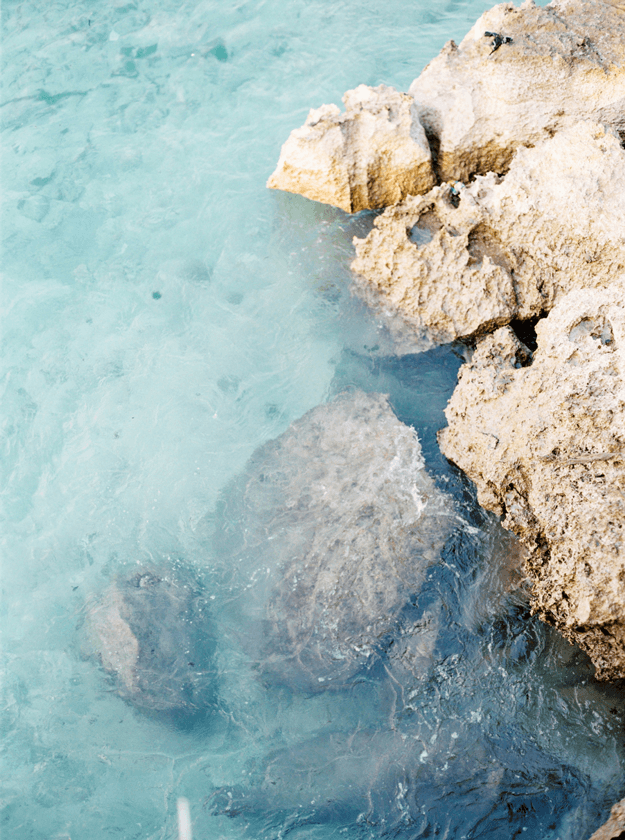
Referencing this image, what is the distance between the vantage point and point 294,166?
16.0 feet

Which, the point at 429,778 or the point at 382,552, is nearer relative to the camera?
the point at 429,778

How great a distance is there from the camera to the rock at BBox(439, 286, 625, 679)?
272 cm

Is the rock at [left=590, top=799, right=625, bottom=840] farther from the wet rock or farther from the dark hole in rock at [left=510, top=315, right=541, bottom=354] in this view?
the dark hole in rock at [left=510, top=315, right=541, bottom=354]

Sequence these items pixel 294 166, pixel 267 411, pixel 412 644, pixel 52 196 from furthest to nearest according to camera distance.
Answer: pixel 52 196 → pixel 294 166 → pixel 267 411 → pixel 412 644

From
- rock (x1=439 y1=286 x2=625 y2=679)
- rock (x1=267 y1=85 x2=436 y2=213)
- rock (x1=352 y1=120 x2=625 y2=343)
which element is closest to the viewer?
rock (x1=439 y1=286 x2=625 y2=679)

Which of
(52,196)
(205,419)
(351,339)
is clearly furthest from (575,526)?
(52,196)

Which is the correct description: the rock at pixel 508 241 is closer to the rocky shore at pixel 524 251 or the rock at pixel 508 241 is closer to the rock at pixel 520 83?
the rocky shore at pixel 524 251

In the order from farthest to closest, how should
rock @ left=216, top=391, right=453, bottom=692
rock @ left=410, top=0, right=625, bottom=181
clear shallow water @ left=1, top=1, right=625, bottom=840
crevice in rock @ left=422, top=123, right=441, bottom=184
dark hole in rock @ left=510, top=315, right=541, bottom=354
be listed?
crevice in rock @ left=422, top=123, right=441, bottom=184
rock @ left=410, top=0, right=625, bottom=181
dark hole in rock @ left=510, top=315, right=541, bottom=354
rock @ left=216, top=391, right=453, bottom=692
clear shallow water @ left=1, top=1, right=625, bottom=840

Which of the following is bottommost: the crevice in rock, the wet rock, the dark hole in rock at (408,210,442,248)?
the wet rock

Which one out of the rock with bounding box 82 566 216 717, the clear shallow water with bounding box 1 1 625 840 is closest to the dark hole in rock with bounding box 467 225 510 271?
the clear shallow water with bounding box 1 1 625 840

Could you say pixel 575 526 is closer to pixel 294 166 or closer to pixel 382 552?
pixel 382 552

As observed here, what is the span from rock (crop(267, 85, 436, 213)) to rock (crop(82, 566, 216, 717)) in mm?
3235

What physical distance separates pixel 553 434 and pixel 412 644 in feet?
4.46

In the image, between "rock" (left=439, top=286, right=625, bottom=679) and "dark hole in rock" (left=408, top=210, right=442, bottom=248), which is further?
"dark hole in rock" (left=408, top=210, right=442, bottom=248)
